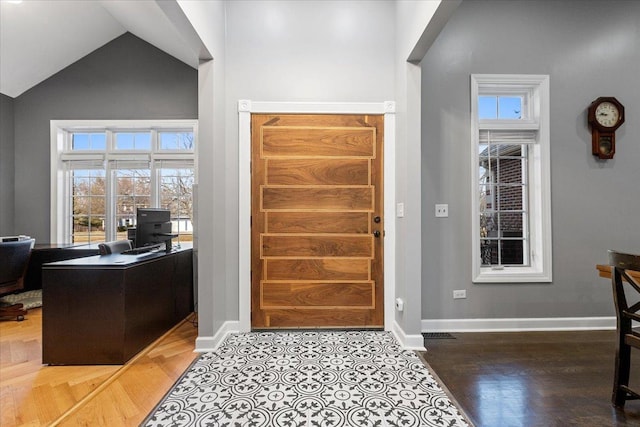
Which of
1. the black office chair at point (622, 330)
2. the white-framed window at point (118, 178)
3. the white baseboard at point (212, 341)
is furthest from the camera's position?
the white-framed window at point (118, 178)

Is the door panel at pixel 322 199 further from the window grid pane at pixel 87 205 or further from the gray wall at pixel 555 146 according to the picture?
the window grid pane at pixel 87 205

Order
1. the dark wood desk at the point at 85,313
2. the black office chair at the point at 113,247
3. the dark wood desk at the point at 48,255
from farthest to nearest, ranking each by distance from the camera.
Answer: the dark wood desk at the point at 48,255 → the black office chair at the point at 113,247 → the dark wood desk at the point at 85,313

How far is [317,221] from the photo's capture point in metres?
2.81

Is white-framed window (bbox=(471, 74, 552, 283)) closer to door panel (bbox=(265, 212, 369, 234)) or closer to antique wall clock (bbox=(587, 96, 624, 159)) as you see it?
antique wall clock (bbox=(587, 96, 624, 159))

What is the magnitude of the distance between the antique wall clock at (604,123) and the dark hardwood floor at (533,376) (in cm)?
173

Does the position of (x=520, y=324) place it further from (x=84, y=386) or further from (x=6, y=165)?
(x=6, y=165)

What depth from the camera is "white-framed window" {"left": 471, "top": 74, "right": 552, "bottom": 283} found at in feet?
9.24

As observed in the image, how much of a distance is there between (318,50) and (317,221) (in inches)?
64.9

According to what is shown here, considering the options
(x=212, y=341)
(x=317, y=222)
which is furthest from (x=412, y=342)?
(x=212, y=341)

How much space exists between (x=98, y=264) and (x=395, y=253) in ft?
8.07

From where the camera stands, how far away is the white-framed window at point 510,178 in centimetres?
282

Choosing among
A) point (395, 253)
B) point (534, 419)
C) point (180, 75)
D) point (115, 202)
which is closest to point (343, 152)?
point (395, 253)

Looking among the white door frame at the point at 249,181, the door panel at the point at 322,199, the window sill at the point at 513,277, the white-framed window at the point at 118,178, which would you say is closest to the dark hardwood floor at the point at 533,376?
the window sill at the point at 513,277

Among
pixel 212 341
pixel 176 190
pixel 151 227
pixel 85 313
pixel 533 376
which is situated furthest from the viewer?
pixel 176 190
